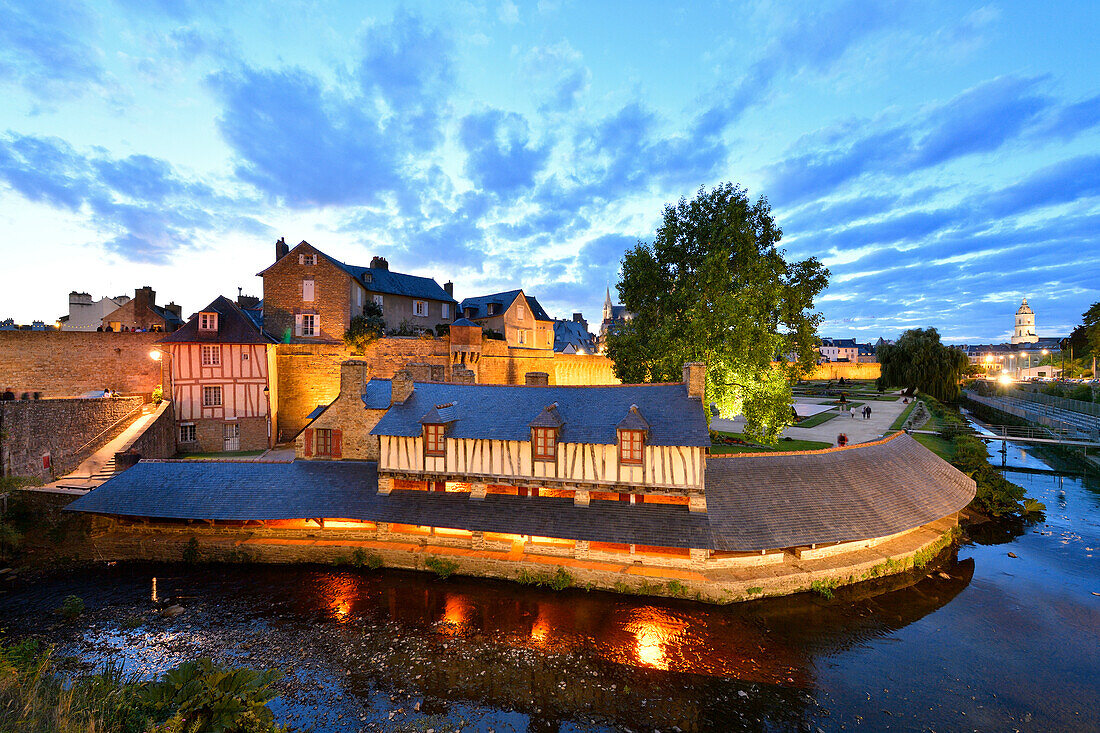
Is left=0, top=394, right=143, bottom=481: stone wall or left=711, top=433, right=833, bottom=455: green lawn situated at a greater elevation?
left=0, top=394, right=143, bottom=481: stone wall

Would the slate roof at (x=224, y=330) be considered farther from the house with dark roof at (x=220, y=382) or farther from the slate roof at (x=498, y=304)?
the slate roof at (x=498, y=304)

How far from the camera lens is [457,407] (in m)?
16.5

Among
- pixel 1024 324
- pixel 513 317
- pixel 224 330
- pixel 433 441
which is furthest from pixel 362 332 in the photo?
pixel 1024 324

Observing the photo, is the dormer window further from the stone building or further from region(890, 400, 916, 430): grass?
the stone building

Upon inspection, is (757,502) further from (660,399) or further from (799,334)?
(799,334)

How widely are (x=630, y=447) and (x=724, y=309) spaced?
813 centimetres

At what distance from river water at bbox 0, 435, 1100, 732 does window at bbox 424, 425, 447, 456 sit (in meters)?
4.13

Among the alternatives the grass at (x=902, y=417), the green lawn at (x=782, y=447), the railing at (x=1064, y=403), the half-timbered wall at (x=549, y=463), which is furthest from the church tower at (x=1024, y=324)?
the half-timbered wall at (x=549, y=463)

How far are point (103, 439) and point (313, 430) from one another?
1185cm

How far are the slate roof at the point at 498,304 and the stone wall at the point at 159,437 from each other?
2339 centimetres

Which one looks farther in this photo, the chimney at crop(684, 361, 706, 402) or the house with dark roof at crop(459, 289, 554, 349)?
the house with dark roof at crop(459, 289, 554, 349)

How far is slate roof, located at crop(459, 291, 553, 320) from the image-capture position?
39719 millimetres

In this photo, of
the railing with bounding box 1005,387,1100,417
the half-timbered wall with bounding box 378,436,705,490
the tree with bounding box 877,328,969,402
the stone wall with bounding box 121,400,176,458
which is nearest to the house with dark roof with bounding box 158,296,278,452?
the stone wall with bounding box 121,400,176,458

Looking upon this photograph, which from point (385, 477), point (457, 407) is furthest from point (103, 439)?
point (457, 407)
